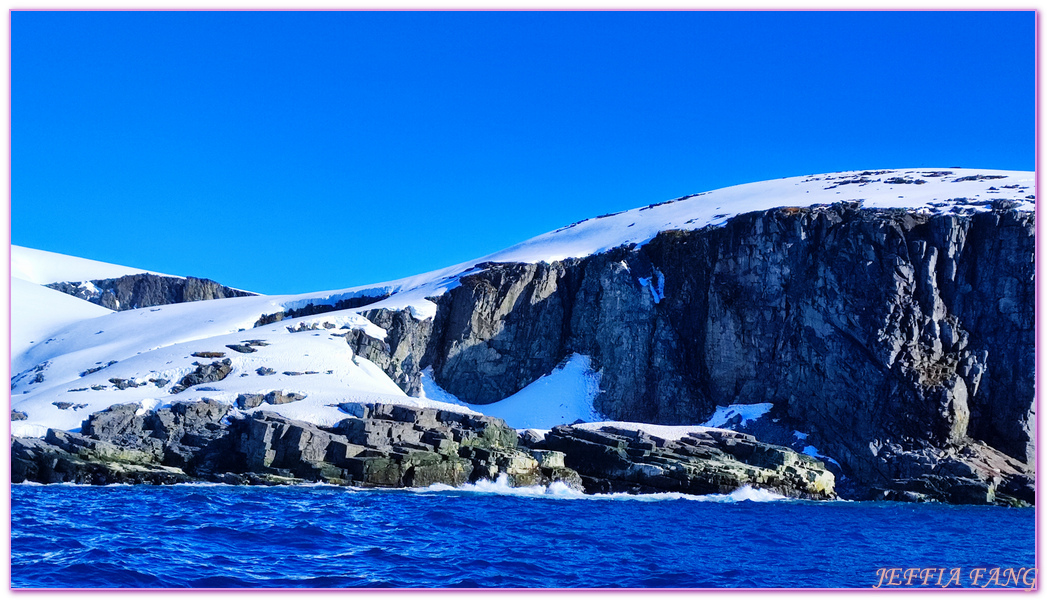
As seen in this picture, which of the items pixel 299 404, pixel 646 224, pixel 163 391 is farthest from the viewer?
pixel 646 224

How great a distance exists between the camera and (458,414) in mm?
51188

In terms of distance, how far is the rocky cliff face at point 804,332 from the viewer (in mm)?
60406

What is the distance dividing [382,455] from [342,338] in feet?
95.2

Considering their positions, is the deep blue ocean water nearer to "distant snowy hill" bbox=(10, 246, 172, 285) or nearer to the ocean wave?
the ocean wave

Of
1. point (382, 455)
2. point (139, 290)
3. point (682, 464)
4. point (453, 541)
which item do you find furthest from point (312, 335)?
point (139, 290)

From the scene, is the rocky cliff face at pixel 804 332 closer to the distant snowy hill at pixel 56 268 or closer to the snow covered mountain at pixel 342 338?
the snow covered mountain at pixel 342 338

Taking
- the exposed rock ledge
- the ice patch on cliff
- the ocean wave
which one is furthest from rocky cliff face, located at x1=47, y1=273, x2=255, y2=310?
the ocean wave

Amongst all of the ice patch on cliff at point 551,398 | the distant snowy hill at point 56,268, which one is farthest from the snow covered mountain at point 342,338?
the distant snowy hill at point 56,268

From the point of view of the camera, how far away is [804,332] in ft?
217

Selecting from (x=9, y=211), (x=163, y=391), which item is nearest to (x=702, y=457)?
(x=163, y=391)

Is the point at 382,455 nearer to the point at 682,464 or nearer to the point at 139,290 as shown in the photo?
the point at 682,464

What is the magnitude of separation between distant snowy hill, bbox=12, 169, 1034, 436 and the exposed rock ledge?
359cm

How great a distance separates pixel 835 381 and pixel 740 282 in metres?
11.6

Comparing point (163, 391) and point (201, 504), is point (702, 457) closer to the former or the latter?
point (201, 504)
